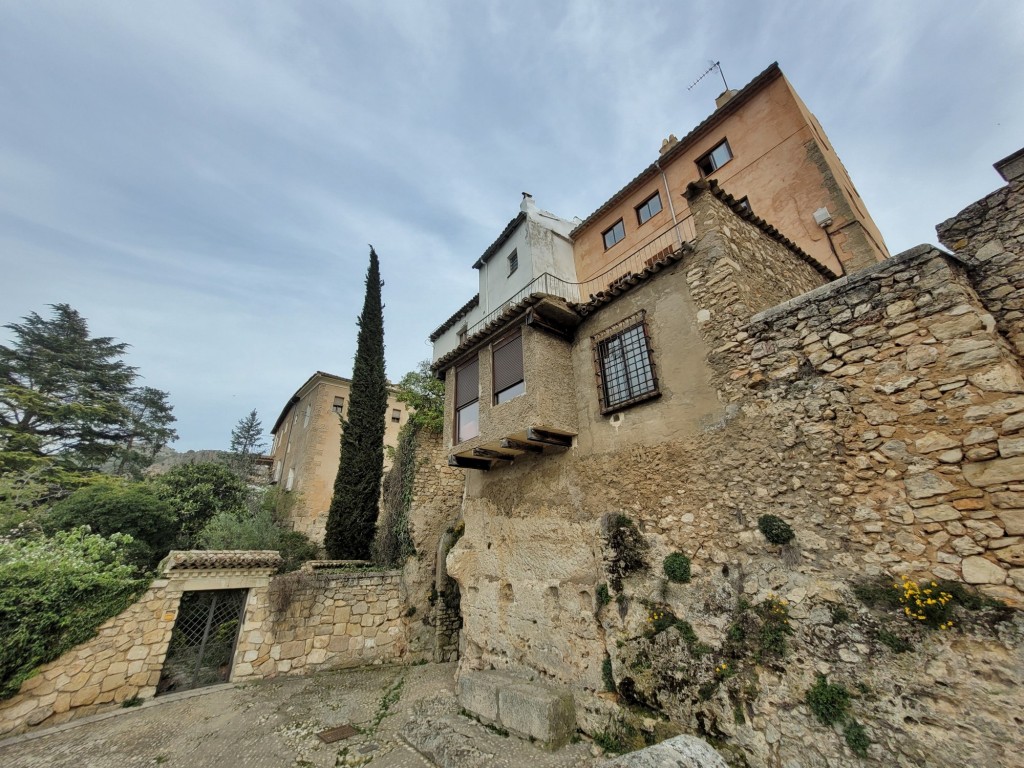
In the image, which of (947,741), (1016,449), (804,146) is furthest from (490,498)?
(804,146)

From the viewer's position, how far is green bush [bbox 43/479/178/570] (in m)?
11.7

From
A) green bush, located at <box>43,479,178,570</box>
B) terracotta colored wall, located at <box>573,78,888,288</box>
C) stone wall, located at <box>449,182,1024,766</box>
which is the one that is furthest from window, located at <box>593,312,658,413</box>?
green bush, located at <box>43,479,178,570</box>

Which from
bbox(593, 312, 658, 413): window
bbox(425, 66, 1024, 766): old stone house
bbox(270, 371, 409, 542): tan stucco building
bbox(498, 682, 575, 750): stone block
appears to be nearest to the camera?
bbox(425, 66, 1024, 766): old stone house

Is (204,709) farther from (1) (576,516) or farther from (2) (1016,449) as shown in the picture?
(2) (1016,449)

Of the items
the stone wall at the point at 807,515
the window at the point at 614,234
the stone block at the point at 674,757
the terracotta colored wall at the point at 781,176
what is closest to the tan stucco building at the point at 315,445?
the window at the point at 614,234

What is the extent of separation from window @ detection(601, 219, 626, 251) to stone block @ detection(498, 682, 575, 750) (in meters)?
13.5

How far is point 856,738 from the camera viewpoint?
3.34m

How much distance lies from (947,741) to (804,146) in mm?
12130

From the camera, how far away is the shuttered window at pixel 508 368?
7457 millimetres

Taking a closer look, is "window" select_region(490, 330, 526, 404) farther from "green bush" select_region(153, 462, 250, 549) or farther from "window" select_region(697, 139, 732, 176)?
"green bush" select_region(153, 462, 250, 549)

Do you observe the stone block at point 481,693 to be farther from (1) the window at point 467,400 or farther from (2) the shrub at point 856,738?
(2) the shrub at point 856,738

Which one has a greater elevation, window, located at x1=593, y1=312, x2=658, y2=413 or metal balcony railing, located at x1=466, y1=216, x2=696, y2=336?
metal balcony railing, located at x1=466, y1=216, x2=696, y2=336

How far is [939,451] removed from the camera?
11.6 feet

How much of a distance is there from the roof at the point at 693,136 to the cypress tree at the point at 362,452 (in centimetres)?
959
